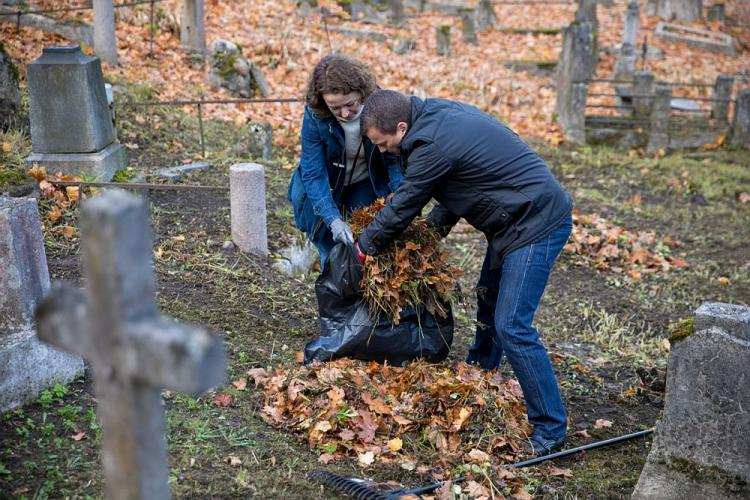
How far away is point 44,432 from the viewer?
369 centimetres

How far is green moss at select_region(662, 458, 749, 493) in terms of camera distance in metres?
3.55

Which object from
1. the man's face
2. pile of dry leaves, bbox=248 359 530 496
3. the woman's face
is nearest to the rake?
pile of dry leaves, bbox=248 359 530 496

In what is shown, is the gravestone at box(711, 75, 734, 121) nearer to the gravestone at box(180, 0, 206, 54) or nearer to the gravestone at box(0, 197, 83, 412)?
the gravestone at box(180, 0, 206, 54)

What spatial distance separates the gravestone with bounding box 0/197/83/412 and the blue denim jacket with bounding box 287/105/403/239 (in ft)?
4.84

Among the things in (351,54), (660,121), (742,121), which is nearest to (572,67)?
(660,121)

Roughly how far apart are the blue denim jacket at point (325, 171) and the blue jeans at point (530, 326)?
1045mm

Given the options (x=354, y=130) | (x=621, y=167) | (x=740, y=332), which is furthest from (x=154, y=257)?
(x=621, y=167)

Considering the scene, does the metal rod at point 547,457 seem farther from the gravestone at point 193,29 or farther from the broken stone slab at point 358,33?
the broken stone slab at point 358,33

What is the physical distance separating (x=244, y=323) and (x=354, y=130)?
4.95 ft

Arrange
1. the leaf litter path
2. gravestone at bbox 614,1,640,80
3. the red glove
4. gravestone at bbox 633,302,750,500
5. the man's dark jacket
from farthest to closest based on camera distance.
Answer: gravestone at bbox 614,1,640,80 → the leaf litter path → the red glove → the man's dark jacket → gravestone at bbox 633,302,750,500

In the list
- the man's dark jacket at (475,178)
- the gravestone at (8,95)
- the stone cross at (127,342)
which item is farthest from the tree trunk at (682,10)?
the stone cross at (127,342)

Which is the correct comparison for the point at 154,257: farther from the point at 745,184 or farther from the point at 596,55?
the point at 596,55

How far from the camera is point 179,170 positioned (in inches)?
313

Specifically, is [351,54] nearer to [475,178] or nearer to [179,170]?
[179,170]
